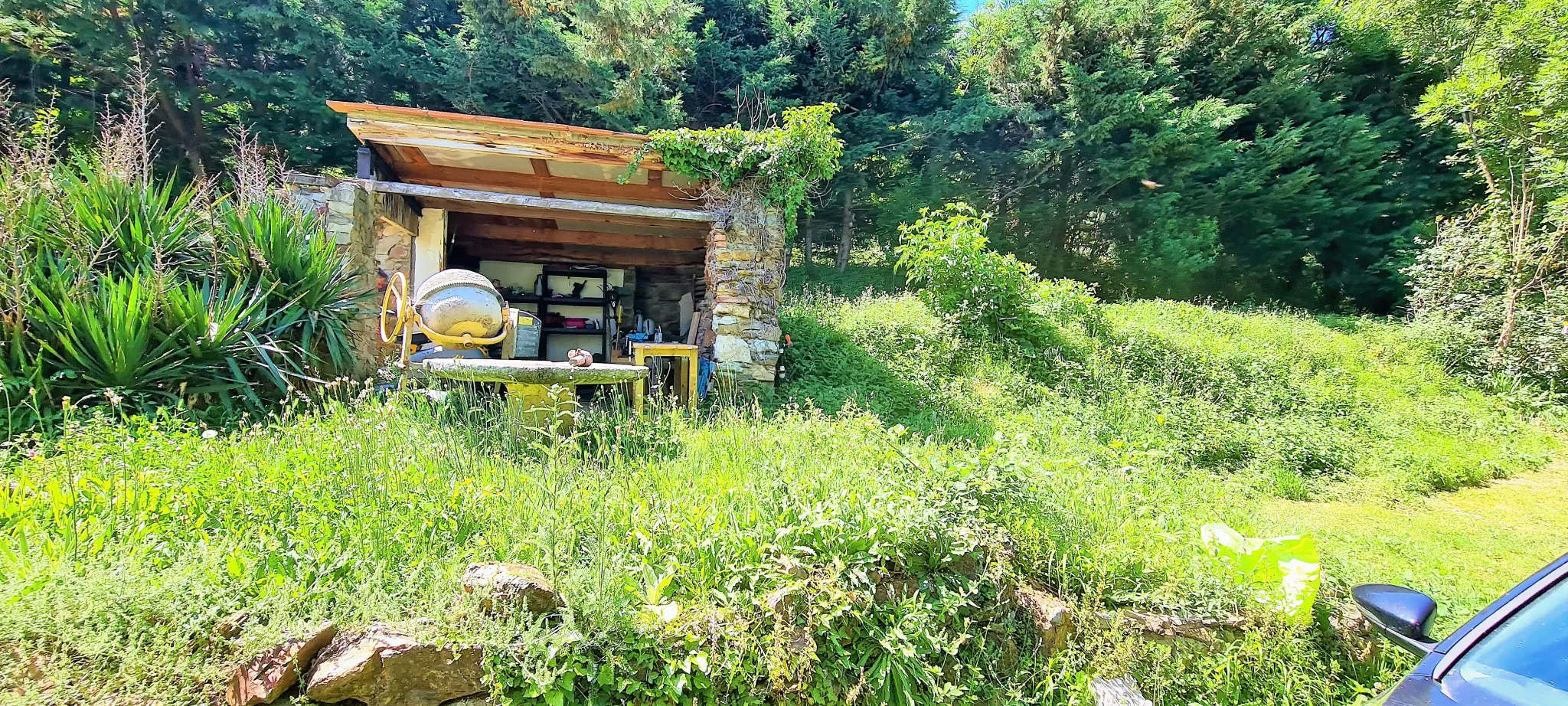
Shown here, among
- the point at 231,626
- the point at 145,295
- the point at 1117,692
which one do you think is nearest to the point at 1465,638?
the point at 1117,692

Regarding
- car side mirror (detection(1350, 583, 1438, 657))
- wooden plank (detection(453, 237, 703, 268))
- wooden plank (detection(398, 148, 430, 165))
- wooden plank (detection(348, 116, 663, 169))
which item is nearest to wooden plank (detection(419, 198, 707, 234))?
wooden plank (detection(398, 148, 430, 165))

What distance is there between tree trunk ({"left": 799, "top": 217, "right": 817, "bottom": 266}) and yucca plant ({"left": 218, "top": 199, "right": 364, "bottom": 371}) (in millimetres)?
10367

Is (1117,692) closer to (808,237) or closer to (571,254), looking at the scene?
(571,254)

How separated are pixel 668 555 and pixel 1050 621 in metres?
1.47

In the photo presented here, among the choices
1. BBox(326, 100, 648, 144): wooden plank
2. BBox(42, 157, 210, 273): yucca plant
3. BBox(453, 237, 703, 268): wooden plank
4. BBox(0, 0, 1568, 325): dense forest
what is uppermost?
BBox(0, 0, 1568, 325): dense forest

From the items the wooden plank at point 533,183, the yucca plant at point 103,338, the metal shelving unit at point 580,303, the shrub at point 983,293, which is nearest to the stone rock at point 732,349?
the wooden plank at point 533,183

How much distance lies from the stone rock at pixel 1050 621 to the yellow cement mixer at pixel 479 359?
2.39 m

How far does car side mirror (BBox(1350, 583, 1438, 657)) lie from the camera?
1452 millimetres

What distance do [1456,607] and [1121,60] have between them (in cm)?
1293

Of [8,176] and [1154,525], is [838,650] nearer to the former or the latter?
[1154,525]

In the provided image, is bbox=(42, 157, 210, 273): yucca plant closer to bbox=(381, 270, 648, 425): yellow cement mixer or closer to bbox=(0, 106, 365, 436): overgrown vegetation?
bbox=(0, 106, 365, 436): overgrown vegetation

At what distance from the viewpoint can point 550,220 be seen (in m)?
8.16

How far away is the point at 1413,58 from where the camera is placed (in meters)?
10.9

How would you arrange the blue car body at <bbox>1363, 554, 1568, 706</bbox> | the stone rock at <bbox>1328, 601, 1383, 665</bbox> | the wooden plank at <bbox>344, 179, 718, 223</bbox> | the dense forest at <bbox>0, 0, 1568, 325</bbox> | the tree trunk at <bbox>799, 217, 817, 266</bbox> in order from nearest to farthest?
the blue car body at <bbox>1363, 554, 1568, 706</bbox>
the stone rock at <bbox>1328, 601, 1383, 665</bbox>
the wooden plank at <bbox>344, 179, 718, 223</bbox>
the dense forest at <bbox>0, 0, 1568, 325</bbox>
the tree trunk at <bbox>799, 217, 817, 266</bbox>
